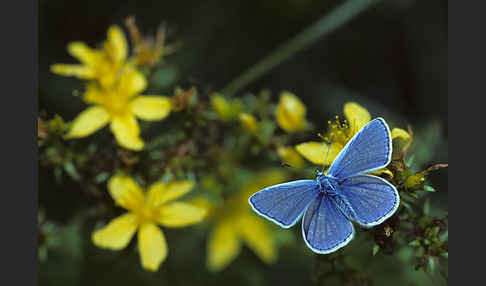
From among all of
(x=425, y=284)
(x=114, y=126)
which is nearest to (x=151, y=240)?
(x=114, y=126)

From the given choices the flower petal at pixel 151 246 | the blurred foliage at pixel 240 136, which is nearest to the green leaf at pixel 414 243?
the blurred foliage at pixel 240 136

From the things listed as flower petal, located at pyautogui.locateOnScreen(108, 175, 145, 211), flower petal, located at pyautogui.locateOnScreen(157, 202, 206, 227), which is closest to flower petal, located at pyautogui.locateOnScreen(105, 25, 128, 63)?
flower petal, located at pyautogui.locateOnScreen(108, 175, 145, 211)

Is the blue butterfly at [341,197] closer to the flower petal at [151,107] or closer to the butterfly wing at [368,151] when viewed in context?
the butterfly wing at [368,151]

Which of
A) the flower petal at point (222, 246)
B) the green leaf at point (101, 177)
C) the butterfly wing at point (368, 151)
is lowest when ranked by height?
the flower petal at point (222, 246)

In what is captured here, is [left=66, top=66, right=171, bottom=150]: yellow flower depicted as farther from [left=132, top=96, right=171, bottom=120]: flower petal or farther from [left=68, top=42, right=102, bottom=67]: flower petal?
[left=68, top=42, right=102, bottom=67]: flower petal

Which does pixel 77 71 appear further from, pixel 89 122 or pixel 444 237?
pixel 444 237

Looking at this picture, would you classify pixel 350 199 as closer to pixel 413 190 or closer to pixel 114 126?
pixel 413 190
